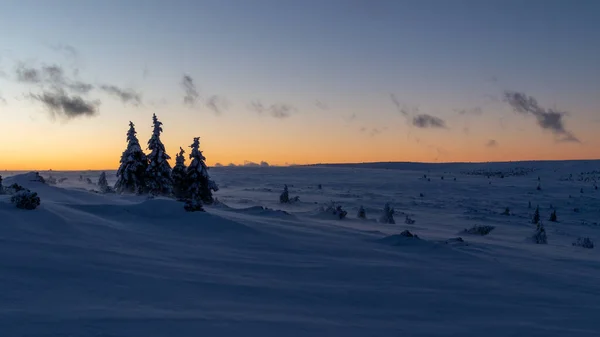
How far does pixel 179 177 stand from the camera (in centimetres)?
3083

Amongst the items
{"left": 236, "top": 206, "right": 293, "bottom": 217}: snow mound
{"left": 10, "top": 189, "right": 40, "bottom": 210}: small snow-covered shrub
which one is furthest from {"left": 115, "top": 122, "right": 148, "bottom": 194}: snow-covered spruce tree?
{"left": 10, "top": 189, "right": 40, "bottom": 210}: small snow-covered shrub

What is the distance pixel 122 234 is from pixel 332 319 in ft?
20.2

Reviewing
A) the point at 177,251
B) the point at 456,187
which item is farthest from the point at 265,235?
the point at 456,187

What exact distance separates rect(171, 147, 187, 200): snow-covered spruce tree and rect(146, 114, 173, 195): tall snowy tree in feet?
2.12

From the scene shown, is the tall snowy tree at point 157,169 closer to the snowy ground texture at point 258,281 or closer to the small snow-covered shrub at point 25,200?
the snowy ground texture at point 258,281

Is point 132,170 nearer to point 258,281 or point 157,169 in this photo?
point 157,169

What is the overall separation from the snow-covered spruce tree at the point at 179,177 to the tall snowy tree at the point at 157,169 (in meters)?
0.65

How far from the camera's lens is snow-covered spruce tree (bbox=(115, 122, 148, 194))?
31422 mm

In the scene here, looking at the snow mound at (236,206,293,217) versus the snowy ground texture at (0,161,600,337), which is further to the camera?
the snow mound at (236,206,293,217)

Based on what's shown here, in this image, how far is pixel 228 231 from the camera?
12602 millimetres

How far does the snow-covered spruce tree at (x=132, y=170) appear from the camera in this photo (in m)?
31.4

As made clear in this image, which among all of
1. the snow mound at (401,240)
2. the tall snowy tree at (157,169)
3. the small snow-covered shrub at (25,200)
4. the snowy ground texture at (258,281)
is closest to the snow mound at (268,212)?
the snowy ground texture at (258,281)

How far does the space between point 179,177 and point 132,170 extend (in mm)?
3314

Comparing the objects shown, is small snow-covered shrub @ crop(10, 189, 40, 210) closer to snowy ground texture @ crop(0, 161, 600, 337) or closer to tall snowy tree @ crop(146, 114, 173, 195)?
snowy ground texture @ crop(0, 161, 600, 337)
